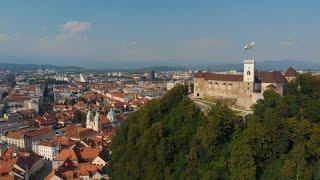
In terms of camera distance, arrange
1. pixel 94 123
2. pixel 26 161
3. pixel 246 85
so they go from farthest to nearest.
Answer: pixel 94 123
pixel 26 161
pixel 246 85

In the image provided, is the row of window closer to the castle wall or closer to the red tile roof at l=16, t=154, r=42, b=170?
the castle wall

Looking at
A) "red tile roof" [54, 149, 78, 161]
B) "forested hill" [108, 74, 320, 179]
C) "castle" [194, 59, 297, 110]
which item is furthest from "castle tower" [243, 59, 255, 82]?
"red tile roof" [54, 149, 78, 161]

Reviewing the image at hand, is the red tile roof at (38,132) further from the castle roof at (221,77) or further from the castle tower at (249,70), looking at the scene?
the castle tower at (249,70)

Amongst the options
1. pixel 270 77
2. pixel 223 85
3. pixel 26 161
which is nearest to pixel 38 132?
pixel 26 161

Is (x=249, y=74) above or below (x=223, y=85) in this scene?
above

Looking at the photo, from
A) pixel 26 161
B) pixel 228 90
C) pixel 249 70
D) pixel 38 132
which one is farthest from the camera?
pixel 38 132

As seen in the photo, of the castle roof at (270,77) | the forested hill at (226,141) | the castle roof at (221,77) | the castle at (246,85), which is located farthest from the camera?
the castle roof at (221,77)

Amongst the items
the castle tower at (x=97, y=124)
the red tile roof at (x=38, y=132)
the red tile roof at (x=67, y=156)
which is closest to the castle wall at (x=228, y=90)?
the red tile roof at (x=67, y=156)

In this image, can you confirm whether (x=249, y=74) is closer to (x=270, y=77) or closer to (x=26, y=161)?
(x=270, y=77)
